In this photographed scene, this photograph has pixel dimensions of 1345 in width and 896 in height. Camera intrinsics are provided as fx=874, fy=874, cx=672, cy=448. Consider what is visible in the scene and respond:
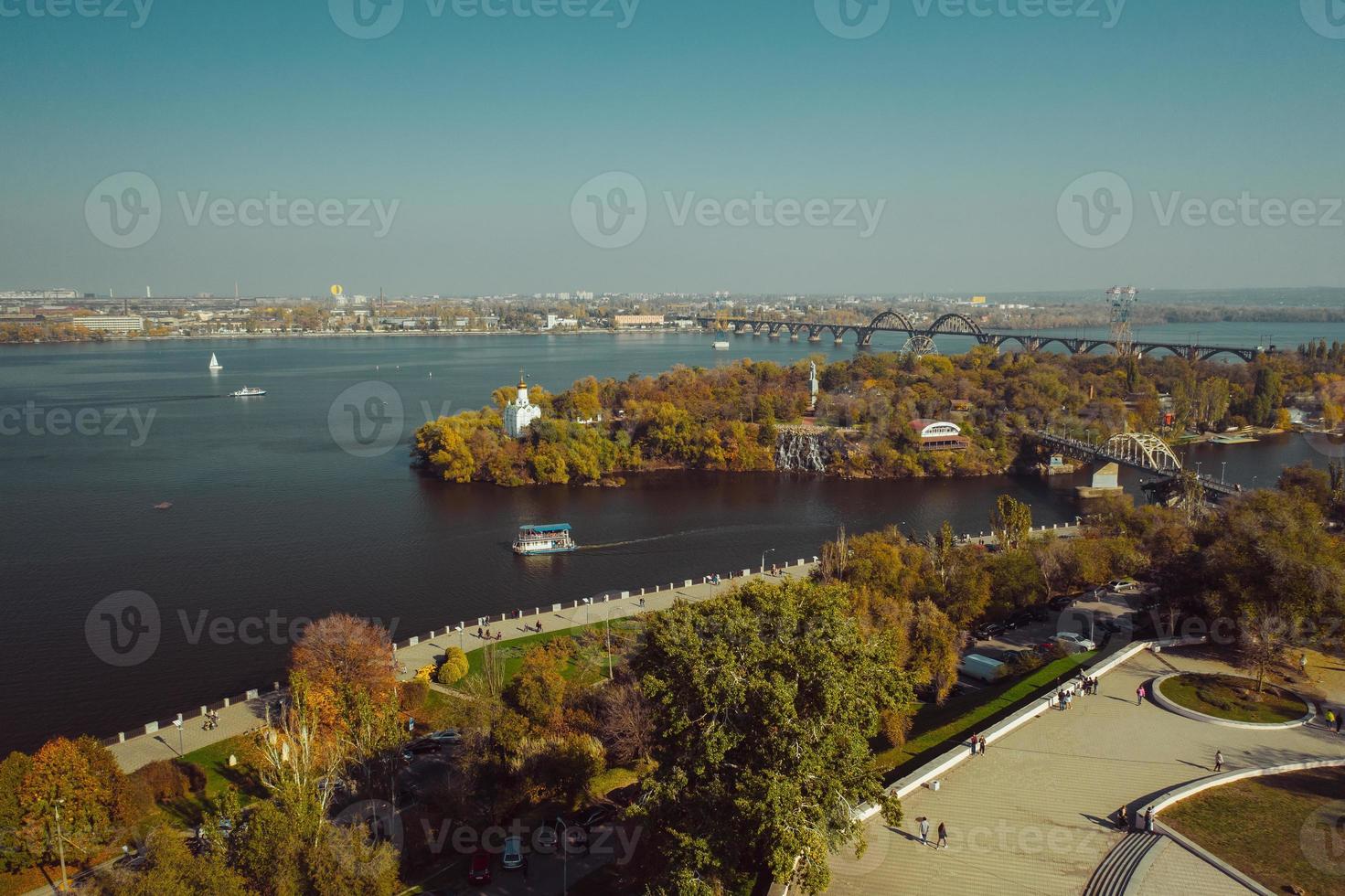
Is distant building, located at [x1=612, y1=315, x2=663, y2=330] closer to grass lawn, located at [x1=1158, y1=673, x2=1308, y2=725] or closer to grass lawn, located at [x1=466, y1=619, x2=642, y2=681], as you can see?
grass lawn, located at [x1=466, y1=619, x2=642, y2=681]

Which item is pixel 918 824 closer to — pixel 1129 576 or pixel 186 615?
pixel 1129 576

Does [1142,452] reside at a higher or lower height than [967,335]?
lower

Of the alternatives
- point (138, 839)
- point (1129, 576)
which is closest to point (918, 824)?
point (138, 839)

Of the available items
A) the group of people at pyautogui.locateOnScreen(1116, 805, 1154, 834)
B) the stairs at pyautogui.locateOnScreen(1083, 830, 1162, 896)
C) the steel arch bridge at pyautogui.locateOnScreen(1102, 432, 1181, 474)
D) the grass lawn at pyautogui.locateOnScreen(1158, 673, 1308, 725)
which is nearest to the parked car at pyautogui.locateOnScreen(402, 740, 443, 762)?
the stairs at pyautogui.locateOnScreen(1083, 830, 1162, 896)

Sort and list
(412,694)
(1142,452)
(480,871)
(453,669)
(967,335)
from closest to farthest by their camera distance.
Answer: (480,871)
(412,694)
(453,669)
(1142,452)
(967,335)

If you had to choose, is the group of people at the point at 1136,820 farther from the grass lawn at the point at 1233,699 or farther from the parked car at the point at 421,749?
the parked car at the point at 421,749

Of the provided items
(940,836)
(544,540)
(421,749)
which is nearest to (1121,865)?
(940,836)

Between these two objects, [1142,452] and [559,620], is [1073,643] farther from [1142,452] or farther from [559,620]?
[1142,452]
